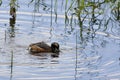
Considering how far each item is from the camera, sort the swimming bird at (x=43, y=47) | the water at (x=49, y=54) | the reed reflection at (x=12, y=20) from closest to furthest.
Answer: the water at (x=49, y=54), the swimming bird at (x=43, y=47), the reed reflection at (x=12, y=20)

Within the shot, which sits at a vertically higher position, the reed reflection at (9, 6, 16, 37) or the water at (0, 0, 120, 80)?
the reed reflection at (9, 6, 16, 37)

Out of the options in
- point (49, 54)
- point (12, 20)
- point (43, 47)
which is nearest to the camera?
point (49, 54)

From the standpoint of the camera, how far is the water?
9820 millimetres

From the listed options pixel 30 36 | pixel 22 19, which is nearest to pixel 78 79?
pixel 30 36

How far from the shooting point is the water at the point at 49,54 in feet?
32.2

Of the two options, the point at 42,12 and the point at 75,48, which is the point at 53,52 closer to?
the point at 75,48

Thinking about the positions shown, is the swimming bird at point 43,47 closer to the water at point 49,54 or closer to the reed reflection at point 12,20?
the water at point 49,54

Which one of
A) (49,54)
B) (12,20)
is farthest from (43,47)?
(12,20)

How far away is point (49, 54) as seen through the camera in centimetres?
1197

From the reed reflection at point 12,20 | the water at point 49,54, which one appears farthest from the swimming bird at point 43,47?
the reed reflection at point 12,20

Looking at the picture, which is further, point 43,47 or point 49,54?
point 43,47

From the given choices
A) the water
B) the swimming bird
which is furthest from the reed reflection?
the swimming bird

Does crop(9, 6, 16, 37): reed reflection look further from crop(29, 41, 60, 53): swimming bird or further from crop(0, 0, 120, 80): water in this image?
crop(29, 41, 60, 53): swimming bird

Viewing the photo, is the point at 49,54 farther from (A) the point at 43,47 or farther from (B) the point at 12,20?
Result: (B) the point at 12,20
